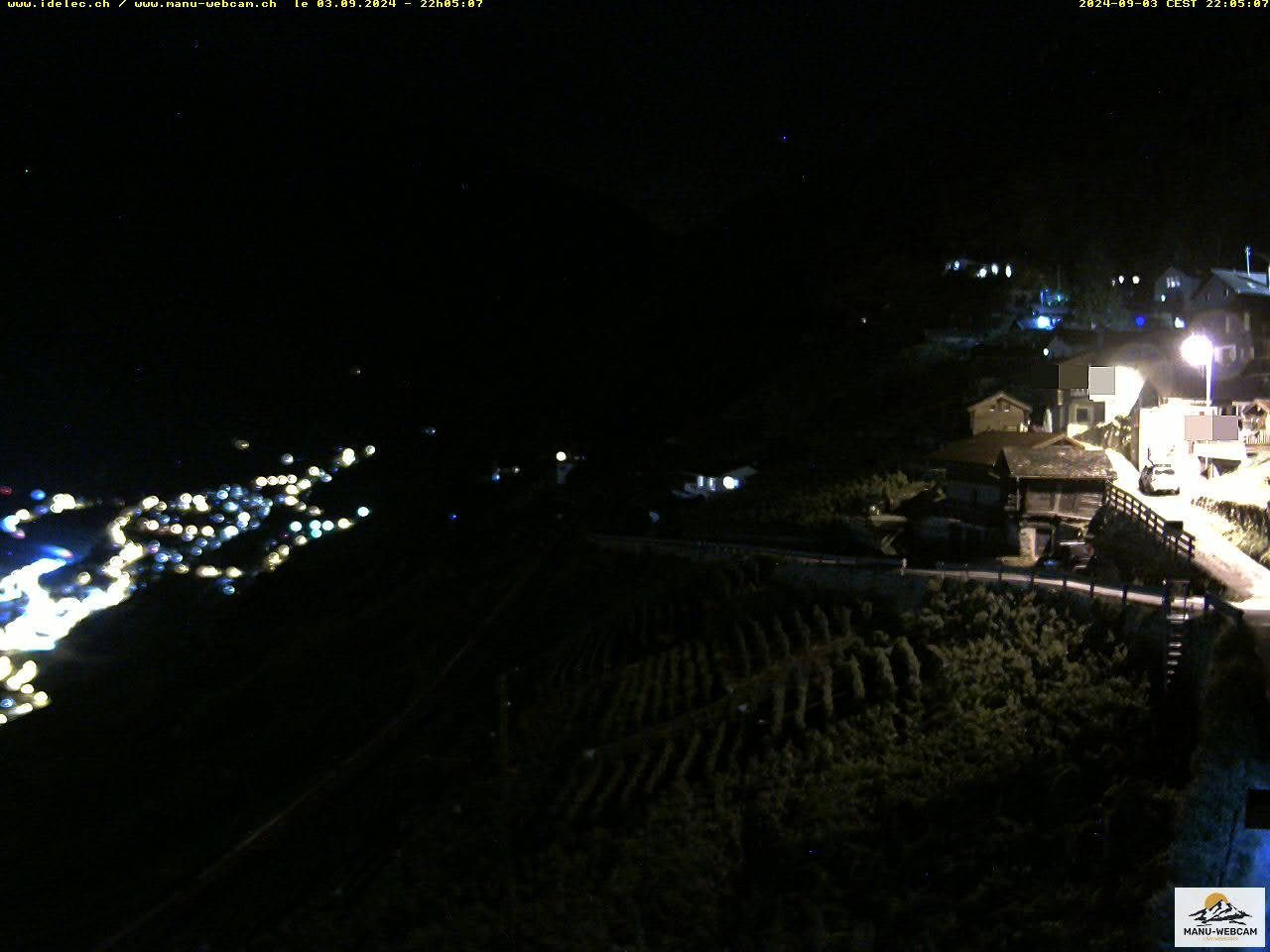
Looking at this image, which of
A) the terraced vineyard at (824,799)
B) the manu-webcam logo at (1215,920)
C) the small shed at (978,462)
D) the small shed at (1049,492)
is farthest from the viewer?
the small shed at (978,462)

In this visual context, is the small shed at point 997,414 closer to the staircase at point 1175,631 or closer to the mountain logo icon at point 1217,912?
the staircase at point 1175,631

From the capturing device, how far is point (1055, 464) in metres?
14.0

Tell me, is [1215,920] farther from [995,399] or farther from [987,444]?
[995,399]

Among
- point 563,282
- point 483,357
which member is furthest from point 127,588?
point 563,282

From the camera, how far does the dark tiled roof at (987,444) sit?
16583mm

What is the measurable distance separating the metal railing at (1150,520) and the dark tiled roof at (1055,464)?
40cm

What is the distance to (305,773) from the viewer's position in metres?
15.2

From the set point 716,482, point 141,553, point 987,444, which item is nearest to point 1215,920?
point 987,444

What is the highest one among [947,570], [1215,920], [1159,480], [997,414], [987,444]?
[997,414]

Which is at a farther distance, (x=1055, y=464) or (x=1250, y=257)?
(x=1250, y=257)

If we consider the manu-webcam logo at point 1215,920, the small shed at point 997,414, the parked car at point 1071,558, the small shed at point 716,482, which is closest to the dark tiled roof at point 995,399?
the small shed at point 997,414

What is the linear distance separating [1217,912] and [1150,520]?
21.4 feet

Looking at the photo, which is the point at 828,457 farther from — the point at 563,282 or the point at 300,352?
the point at 563,282

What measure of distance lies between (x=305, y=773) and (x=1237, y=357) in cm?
2325
